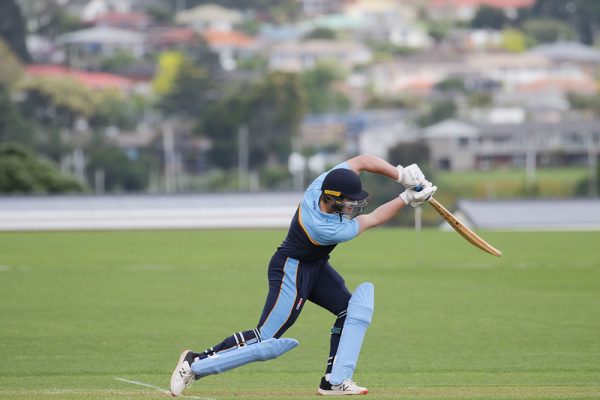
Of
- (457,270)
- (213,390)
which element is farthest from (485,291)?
(213,390)

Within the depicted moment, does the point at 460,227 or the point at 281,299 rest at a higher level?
the point at 460,227

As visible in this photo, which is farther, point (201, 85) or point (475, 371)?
point (201, 85)

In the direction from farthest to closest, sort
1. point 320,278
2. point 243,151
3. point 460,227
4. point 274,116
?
point 274,116 < point 243,151 < point 460,227 < point 320,278

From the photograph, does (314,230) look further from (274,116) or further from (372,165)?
(274,116)

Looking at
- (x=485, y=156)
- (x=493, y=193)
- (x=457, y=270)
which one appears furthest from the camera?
(x=485, y=156)

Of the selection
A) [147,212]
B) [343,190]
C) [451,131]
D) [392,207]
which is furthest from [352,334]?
[451,131]

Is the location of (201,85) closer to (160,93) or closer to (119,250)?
(160,93)

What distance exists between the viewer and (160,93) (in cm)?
19925

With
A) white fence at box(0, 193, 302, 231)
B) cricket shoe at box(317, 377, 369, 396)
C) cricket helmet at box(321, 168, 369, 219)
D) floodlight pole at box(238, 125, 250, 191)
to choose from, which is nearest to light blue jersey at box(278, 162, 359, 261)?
cricket helmet at box(321, 168, 369, 219)

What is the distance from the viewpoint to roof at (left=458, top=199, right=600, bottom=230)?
56406mm

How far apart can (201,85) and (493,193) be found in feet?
226

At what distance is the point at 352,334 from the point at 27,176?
178 feet

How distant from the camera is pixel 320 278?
1452 cm

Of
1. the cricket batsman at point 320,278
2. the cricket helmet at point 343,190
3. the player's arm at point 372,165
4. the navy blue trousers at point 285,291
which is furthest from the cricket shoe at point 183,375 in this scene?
the player's arm at point 372,165
